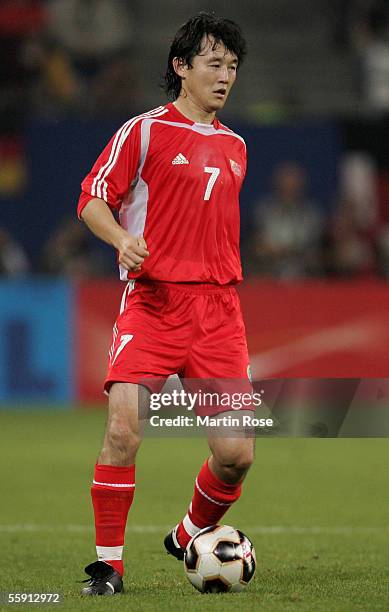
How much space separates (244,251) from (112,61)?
13.2 feet

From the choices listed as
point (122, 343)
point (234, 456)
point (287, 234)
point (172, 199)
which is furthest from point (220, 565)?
point (287, 234)

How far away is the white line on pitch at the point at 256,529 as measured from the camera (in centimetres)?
710

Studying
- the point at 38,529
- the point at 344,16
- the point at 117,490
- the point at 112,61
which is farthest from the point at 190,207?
the point at 344,16

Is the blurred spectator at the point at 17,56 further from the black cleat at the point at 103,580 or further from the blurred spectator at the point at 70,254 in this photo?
the black cleat at the point at 103,580

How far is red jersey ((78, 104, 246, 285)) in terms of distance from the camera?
5.38m

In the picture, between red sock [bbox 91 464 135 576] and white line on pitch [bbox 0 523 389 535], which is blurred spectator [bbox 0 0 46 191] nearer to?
white line on pitch [bbox 0 523 389 535]

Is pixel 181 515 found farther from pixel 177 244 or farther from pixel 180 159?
pixel 180 159

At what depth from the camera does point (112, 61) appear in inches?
670

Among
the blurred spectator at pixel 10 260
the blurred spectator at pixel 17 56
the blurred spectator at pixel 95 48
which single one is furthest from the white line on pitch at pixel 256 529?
the blurred spectator at pixel 95 48

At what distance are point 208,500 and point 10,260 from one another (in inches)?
339

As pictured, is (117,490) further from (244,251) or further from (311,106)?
(311,106)

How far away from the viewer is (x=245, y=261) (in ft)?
46.3

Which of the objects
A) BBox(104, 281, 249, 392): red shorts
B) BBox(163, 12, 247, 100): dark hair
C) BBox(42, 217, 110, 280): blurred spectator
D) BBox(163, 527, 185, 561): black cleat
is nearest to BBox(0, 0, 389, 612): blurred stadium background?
BBox(42, 217, 110, 280): blurred spectator

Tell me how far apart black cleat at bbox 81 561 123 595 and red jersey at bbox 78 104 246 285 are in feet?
3.76
